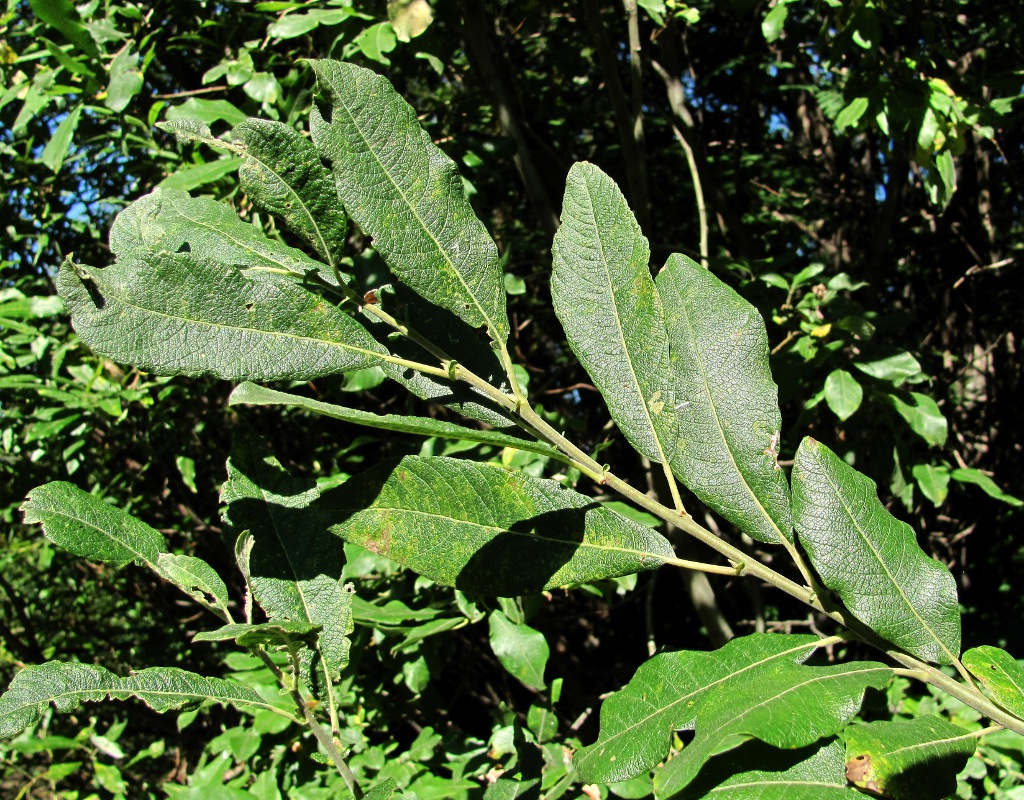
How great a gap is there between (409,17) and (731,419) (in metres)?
1.40

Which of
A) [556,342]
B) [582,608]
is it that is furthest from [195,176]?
[582,608]

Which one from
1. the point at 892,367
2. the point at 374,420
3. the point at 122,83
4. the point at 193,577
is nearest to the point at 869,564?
the point at 374,420

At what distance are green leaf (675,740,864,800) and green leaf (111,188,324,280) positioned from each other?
1.91 ft

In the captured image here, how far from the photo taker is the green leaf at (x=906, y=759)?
63cm

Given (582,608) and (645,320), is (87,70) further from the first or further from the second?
(582,608)

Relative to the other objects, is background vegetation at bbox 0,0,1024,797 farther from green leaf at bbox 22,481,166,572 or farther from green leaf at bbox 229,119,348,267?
green leaf at bbox 22,481,166,572

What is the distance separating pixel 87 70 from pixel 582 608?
2349 mm

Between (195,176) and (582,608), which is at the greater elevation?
(195,176)

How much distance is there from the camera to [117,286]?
0.64 metres

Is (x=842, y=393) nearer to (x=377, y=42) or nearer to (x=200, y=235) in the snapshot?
(x=377, y=42)

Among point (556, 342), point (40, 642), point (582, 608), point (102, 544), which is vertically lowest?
point (40, 642)

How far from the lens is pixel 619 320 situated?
0.74 meters

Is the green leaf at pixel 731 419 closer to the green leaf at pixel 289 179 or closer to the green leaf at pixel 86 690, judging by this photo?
the green leaf at pixel 289 179

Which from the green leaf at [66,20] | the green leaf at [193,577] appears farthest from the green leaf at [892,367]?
the green leaf at [66,20]
